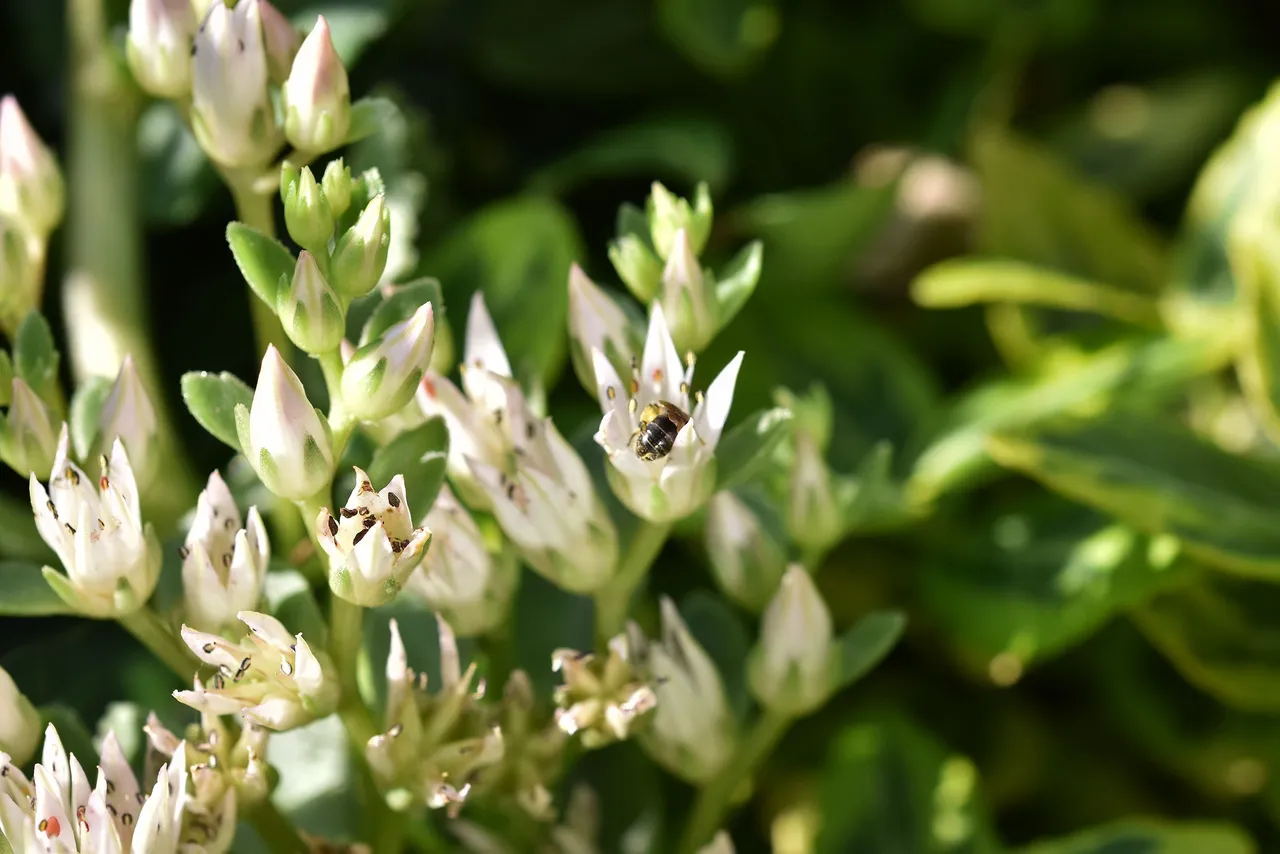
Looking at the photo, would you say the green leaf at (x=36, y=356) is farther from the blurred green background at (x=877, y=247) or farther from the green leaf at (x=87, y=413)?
the blurred green background at (x=877, y=247)

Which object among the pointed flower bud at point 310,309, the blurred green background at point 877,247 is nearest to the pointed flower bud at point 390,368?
the pointed flower bud at point 310,309

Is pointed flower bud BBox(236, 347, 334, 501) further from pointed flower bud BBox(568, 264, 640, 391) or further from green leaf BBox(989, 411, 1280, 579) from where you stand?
green leaf BBox(989, 411, 1280, 579)

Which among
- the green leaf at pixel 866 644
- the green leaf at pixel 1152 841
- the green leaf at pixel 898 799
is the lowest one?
the green leaf at pixel 1152 841

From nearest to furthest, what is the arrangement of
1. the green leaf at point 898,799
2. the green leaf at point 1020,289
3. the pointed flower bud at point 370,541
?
the pointed flower bud at point 370,541 < the green leaf at point 898,799 < the green leaf at point 1020,289

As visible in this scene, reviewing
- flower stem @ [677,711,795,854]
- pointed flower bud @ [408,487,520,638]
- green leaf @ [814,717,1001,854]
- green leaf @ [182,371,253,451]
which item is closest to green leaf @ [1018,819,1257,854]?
green leaf @ [814,717,1001,854]

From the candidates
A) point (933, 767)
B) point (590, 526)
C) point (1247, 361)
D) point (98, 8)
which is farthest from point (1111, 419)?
point (98, 8)

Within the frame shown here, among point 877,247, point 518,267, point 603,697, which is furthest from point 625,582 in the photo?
point 877,247
